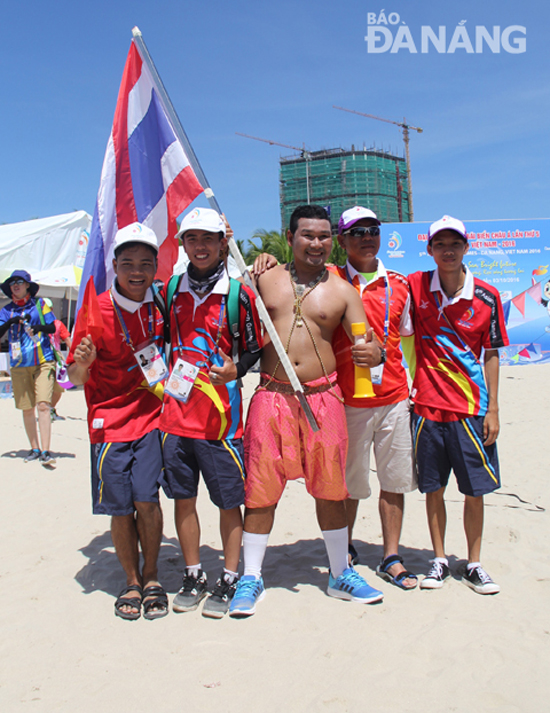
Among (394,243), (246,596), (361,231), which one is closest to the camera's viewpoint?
(246,596)

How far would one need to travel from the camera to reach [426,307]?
3641 millimetres

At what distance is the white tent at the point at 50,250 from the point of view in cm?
1510

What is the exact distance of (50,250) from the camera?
17.1 metres

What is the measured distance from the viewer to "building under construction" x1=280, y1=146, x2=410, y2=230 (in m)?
67.9

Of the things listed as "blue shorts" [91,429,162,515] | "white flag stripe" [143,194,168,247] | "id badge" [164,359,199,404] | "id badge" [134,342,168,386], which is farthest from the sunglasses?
"blue shorts" [91,429,162,515]

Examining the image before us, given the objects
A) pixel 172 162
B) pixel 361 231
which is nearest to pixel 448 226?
pixel 361 231

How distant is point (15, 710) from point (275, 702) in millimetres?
1095

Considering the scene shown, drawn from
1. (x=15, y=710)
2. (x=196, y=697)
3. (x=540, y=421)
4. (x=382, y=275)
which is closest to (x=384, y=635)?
(x=196, y=697)

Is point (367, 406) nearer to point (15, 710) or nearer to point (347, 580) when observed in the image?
point (347, 580)

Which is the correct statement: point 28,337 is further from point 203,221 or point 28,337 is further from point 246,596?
point 246,596

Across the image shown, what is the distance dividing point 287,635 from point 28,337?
208 inches

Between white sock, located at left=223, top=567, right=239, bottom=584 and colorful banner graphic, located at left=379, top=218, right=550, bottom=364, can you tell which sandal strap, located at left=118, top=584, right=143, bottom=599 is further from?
colorful banner graphic, located at left=379, top=218, right=550, bottom=364

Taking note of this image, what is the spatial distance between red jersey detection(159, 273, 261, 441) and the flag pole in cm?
13

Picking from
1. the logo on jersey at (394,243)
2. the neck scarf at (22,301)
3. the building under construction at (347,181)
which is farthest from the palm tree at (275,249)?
the building under construction at (347,181)
